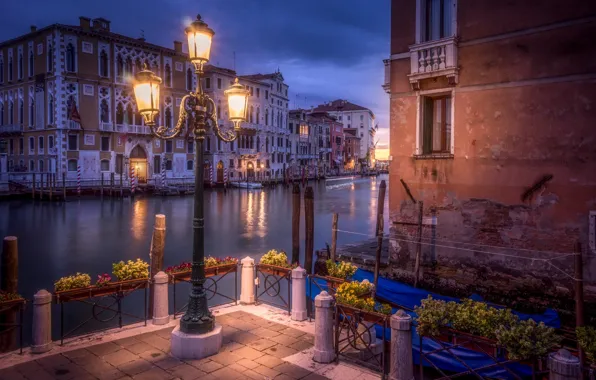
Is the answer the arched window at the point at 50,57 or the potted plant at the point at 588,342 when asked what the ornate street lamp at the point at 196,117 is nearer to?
the potted plant at the point at 588,342

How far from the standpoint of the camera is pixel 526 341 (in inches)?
170

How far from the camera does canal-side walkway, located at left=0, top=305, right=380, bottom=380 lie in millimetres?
5227

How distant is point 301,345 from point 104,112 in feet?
121

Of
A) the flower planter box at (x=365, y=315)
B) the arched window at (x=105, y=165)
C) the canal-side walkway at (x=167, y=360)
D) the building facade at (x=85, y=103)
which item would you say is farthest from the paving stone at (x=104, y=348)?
the arched window at (x=105, y=165)

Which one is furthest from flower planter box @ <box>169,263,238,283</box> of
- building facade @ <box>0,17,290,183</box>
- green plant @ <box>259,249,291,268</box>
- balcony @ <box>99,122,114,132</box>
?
balcony @ <box>99,122,114,132</box>

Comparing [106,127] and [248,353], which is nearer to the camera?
[248,353]

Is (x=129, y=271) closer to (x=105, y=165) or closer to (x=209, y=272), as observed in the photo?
(x=209, y=272)

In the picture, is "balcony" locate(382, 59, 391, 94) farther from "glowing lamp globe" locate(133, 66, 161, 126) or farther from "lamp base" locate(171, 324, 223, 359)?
"lamp base" locate(171, 324, 223, 359)

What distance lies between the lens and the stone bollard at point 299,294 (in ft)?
23.2

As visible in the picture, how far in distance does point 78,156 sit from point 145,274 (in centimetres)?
3336

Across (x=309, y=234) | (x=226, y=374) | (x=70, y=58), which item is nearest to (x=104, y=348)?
(x=226, y=374)

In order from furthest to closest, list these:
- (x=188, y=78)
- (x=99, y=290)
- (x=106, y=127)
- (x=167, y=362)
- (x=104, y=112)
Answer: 1. (x=188, y=78)
2. (x=104, y=112)
3. (x=106, y=127)
4. (x=99, y=290)
5. (x=167, y=362)

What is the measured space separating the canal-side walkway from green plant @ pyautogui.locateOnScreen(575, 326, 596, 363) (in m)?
2.15

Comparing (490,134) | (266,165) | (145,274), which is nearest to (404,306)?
(490,134)
